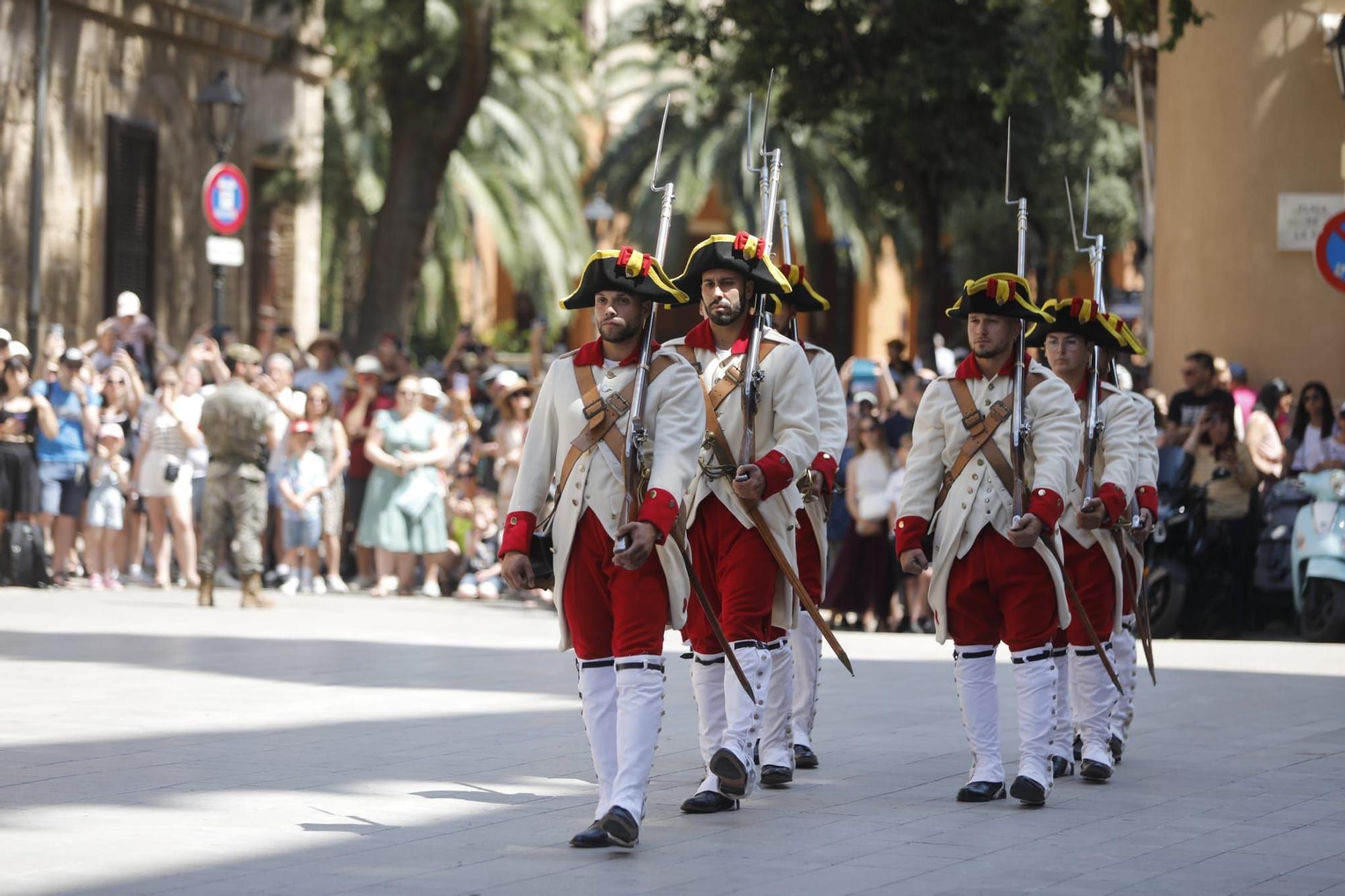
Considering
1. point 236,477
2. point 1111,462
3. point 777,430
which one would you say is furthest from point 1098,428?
point 236,477

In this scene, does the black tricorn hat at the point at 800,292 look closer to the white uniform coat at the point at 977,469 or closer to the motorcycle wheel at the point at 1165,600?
the white uniform coat at the point at 977,469

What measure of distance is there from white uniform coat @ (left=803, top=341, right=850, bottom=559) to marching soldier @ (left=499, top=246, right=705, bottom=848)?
1.75m

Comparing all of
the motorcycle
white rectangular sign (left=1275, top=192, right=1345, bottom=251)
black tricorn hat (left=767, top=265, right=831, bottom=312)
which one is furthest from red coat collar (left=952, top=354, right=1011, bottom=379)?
white rectangular sign (left=1275, top=192, right=1345, bottom=251)

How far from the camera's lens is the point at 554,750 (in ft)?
33.1

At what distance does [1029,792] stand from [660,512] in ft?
6.67

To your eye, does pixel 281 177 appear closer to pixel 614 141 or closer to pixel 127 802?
pixel 614 141

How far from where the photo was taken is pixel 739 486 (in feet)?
28.8

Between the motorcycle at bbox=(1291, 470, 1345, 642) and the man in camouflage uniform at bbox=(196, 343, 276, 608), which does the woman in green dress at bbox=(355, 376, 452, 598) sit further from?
the motorcycle at bbox=(1291, 470, 1345, 642)

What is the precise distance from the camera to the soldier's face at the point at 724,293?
916cm

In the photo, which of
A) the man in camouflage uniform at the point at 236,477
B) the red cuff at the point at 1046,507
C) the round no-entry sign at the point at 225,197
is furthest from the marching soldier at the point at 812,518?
the round no-entry sign at the point at 225,197

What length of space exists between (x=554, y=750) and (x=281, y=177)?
73.3 ft

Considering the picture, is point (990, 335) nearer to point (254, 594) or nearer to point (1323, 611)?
point (1323, 611)

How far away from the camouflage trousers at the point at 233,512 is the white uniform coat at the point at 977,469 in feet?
31.4

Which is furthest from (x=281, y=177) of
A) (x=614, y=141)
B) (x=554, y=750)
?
(x=554, y=750)
